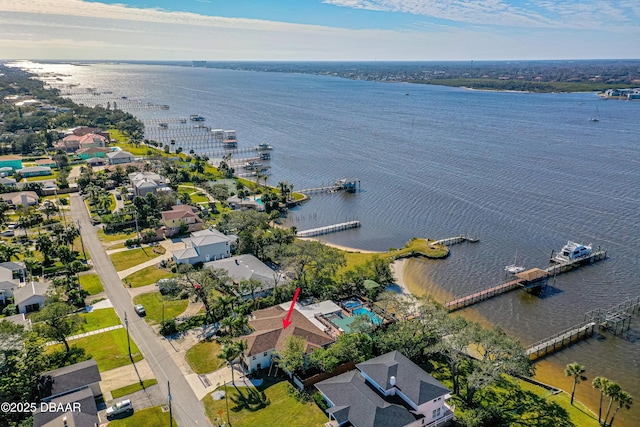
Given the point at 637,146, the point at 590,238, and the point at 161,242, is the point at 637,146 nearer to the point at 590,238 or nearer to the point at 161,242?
the point at 590,238

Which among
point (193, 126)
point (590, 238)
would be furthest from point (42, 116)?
point (590, 238)

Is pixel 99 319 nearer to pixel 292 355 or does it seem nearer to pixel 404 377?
pixel 292 355

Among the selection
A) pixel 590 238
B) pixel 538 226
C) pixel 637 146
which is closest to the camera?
pixel 590 238

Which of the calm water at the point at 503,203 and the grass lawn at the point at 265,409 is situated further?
the calm water at the point at 503,203

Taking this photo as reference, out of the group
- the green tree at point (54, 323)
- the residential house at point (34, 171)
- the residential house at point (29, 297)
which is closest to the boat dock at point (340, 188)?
the residential house at point (29, 297)

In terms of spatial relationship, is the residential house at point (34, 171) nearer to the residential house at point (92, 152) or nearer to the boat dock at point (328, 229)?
the residential house at point (92, 152)

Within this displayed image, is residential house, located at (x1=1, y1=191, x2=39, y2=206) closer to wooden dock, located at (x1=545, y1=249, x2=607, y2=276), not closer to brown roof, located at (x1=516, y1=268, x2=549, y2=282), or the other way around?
brown roof, located at (x1=516, y1=268, x2=549, y2=282)

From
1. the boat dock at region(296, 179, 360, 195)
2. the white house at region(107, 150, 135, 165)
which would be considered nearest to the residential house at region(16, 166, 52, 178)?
the white house at region(107, 150, 135, 165)
